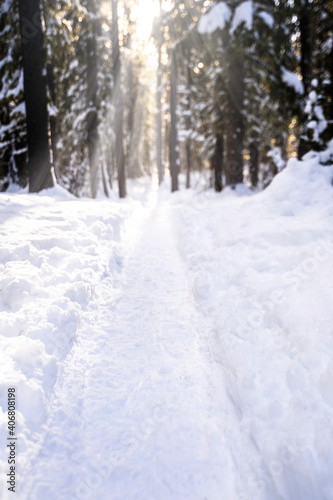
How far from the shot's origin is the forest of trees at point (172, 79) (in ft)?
25.0

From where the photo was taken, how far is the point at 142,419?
99.7 inches

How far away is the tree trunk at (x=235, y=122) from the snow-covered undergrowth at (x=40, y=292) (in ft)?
22.1

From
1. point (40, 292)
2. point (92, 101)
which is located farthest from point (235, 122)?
point (40, 292)

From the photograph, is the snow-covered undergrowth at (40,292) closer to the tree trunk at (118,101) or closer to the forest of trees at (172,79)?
the forest of trees at (172,79)

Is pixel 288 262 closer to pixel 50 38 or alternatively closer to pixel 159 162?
pixel 50 38

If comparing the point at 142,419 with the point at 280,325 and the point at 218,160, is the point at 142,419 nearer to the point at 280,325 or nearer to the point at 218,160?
the point at 280,325

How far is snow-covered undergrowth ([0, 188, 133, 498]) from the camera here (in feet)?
7.84

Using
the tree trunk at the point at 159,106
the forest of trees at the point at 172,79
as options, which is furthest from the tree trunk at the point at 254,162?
the tree trunk at the point at 159,106

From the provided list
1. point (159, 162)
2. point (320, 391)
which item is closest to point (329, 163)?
point (320, 391)

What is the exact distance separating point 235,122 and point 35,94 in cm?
722

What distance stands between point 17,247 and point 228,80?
11134mm

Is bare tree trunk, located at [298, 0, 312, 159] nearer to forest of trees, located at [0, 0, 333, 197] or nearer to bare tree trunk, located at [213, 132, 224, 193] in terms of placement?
forest of trees, located at [0, 0, 333, 197]

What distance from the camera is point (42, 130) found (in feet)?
25.5

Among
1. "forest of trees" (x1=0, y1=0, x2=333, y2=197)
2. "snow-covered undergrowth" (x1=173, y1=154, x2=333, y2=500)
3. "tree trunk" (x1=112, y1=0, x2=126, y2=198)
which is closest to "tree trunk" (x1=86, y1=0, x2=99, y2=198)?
"forest of trees" (x1=0, y1=0, x2=333, y2=197)
